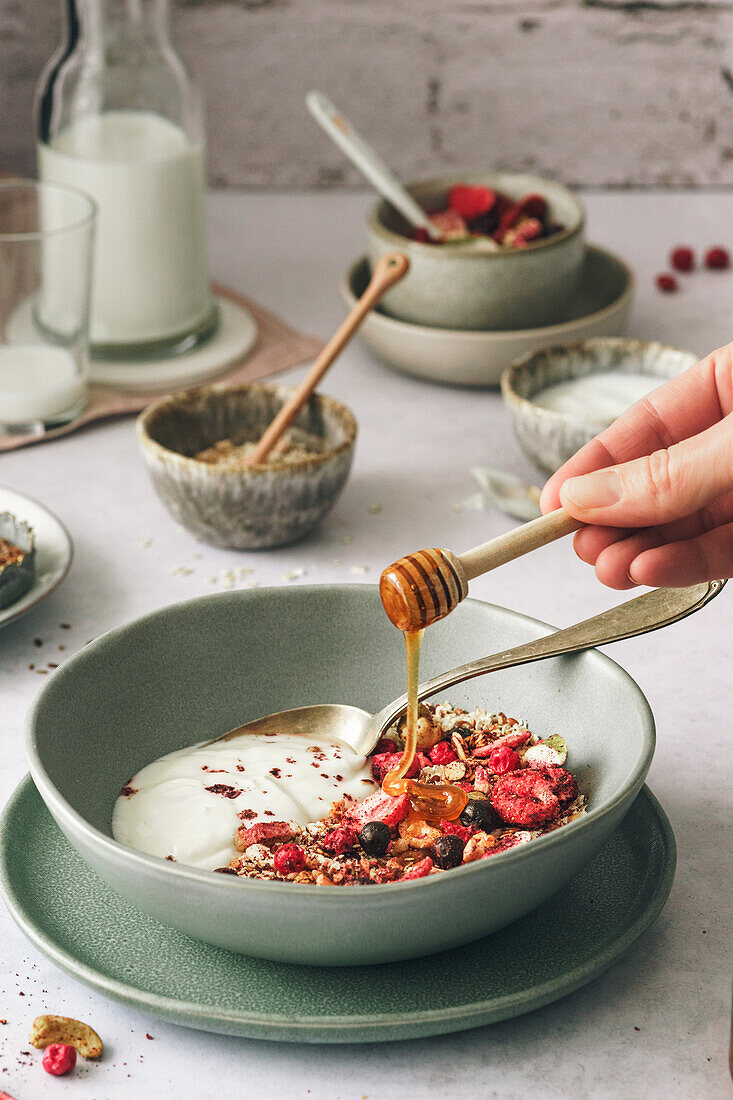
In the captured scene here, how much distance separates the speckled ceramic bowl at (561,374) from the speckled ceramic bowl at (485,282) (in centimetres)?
12

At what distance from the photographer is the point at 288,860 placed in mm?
646

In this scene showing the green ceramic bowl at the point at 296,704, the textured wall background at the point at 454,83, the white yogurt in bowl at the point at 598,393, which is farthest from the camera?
the textured wall background at the point at 454,83

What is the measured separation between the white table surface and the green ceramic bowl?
56mm

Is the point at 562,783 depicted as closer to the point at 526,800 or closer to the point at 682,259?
the point at 526,800

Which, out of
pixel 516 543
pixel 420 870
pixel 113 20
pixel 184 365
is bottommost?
pixel 184 365

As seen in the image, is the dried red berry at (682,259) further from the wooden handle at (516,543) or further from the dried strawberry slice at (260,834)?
the dried strawberry slice at (260,834)

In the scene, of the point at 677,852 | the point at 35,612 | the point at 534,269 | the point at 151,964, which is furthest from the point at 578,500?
the point at 534,269

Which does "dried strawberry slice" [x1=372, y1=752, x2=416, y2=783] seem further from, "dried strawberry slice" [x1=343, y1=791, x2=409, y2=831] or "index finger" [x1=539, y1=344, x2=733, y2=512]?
"index finger" [x1=539, y1=344, x2=733, y2=512]

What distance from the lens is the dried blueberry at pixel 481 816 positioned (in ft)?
2.24

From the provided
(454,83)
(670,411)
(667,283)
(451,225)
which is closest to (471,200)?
(451,225)

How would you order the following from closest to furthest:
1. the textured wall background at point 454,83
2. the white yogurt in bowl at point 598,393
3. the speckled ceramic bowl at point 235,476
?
the speckled ceramic bowl at point 235,476 → the white yogurt in bowl at point 598,393 → the textured wall background at point 454,83

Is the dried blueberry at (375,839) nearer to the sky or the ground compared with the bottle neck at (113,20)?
nearer to the ground

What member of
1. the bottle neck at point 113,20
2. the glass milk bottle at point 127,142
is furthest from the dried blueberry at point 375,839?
the bottle neck at point 113,20

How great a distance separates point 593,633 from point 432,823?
14 centimetres
